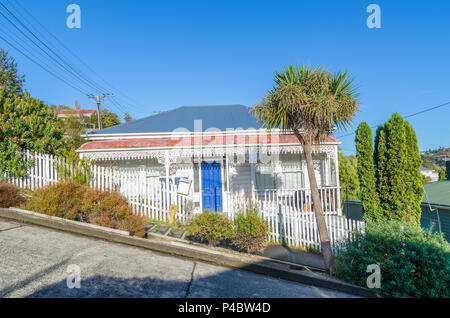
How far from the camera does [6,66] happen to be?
83.5ft

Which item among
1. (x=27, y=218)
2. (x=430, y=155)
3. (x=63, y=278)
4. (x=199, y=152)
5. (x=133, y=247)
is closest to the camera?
(x=63, y=278)

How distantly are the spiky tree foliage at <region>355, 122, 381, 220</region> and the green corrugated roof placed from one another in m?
2.45

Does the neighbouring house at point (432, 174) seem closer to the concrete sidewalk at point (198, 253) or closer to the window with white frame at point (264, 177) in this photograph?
the window with white frame at point (264, 177)

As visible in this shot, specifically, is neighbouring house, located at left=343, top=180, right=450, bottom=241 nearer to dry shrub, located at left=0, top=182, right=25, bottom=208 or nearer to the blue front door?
the blue front door

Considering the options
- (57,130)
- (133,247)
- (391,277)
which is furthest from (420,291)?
(57,130)

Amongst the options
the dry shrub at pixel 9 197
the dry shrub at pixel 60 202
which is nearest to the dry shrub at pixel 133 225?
the dry shrub at pixel 60 202

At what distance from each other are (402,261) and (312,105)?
11.0ft

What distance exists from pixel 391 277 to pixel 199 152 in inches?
309

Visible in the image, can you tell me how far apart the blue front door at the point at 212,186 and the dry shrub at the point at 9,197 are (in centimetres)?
705

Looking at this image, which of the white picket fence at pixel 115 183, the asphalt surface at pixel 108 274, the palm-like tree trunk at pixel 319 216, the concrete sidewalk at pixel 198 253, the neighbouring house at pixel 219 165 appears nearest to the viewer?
the asphalt surface at pixel 108 274

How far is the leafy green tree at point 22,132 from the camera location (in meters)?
7.55

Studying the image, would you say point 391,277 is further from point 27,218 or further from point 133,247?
point 27,218

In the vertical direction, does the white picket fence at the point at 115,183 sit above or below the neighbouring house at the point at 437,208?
above

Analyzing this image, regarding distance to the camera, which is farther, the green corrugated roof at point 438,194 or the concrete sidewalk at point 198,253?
the green corrugated roof at point 438,194
